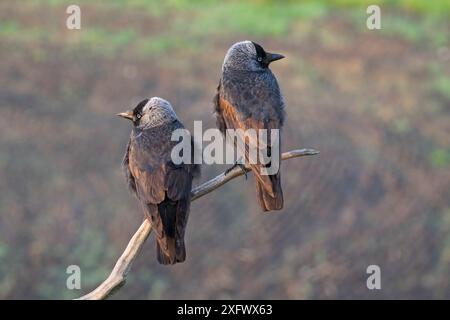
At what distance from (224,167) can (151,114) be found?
6645 millimetres

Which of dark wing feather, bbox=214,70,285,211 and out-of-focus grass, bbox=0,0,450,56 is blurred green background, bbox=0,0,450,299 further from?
dark wing feather, bbox=214,70,285,211

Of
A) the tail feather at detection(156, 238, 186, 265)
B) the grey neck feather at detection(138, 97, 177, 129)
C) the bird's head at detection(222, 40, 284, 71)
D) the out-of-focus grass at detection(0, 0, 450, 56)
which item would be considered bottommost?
the tail feather at detection(156, 238, 186, 265)

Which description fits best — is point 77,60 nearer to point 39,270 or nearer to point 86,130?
point 86,130

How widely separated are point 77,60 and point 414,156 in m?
6.02

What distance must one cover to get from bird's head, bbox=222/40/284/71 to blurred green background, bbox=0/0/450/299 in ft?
16.8

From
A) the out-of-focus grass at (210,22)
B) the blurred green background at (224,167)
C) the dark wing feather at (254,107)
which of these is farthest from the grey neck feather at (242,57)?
the out-of-focus grass at (210,22)

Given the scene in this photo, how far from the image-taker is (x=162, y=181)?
641 cm

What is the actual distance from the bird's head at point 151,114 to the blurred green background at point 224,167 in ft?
17.7

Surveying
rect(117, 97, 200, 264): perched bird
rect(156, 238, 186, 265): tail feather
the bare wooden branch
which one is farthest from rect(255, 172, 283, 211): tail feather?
rect(156, 238, 186, 265): tail feather

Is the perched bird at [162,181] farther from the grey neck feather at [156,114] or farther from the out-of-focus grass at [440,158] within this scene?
the out-of-focus grass at [440,158]

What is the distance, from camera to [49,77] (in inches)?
633

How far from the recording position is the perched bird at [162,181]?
6246 mm

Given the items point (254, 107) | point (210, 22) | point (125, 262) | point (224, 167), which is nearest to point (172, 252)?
point (125, 262)

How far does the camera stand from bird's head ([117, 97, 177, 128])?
698 cm
